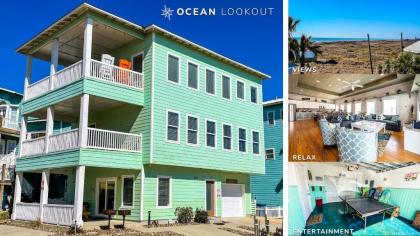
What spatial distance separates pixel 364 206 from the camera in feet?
29.2

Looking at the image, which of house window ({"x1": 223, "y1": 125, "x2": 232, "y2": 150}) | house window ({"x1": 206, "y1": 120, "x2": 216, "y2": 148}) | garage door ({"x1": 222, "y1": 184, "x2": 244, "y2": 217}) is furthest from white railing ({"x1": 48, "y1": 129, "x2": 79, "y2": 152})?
garage door ({"x1": 222, "y1": 184, "x2": 244, "y2": 217})

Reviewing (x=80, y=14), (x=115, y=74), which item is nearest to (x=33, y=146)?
(x=115, y=74)

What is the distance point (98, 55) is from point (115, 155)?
662 cm

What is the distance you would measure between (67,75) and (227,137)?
8.43 meters

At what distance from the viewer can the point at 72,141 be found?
57.6 ft

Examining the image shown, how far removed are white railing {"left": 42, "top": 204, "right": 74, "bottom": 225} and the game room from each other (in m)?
10.1

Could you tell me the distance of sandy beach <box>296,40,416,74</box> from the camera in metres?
9.20

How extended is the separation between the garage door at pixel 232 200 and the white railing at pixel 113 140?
6.41 meters

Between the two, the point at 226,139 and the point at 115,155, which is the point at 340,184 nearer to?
the point at 115,155

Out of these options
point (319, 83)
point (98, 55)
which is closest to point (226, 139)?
point (98, 55)

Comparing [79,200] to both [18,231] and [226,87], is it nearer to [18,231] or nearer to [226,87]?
[18,231]

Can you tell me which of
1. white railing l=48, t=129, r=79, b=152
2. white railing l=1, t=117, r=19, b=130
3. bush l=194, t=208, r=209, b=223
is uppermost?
white railing l=1, t=117, r=19, b=130

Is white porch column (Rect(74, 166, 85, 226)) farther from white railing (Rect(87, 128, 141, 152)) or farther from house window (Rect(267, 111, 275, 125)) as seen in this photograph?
house window (Rect(267, 111, 275, 125))

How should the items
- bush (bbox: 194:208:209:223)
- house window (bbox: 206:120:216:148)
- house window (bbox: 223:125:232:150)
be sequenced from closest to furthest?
bush (bbox: 194:208:209:223) < house window (bbox: 206:120:216:148) < house window (bbox: 223:125:232:150)
